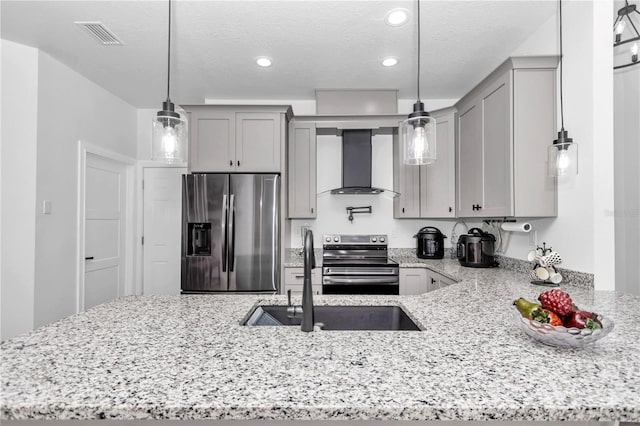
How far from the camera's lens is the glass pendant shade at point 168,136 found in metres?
1.60

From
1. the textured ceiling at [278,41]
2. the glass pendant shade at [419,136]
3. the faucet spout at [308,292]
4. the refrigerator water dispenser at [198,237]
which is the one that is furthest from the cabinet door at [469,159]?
the refrigerator water dispenser at [198,237]

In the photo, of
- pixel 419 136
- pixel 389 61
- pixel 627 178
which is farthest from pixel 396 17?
pixel 627 178

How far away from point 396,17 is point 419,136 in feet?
3.59

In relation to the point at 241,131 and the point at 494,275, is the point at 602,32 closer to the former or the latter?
the point at 494,275

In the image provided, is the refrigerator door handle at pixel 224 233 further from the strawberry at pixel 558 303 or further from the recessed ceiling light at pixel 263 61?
the strawberry at pixel 558 303

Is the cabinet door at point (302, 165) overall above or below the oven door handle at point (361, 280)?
above

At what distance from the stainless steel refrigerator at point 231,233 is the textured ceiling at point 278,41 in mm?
1017

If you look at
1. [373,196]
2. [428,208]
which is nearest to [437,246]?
[428,208]

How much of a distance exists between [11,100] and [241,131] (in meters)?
1.79

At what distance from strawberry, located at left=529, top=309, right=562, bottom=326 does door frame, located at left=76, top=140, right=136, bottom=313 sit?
3.63 m

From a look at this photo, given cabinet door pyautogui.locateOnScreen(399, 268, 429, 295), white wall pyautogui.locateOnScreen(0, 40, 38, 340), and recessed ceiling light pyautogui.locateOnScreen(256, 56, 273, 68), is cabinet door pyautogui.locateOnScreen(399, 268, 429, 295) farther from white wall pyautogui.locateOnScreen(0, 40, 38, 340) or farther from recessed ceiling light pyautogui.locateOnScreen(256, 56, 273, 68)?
white wall pyautogui.locateOnScreen(0, 40, 38, 340)

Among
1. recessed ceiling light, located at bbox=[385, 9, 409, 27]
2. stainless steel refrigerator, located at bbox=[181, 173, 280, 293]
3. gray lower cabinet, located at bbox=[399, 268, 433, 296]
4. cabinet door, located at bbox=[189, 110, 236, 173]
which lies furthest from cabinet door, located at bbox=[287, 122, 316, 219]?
recessed ceiling light, located at bbox=[385, 9, 409, 27]

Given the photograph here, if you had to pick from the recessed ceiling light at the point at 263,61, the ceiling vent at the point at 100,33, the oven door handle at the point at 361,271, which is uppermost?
the ceiling vent at the point at 100,33

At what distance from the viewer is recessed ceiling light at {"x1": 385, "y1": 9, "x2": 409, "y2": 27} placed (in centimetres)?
212
